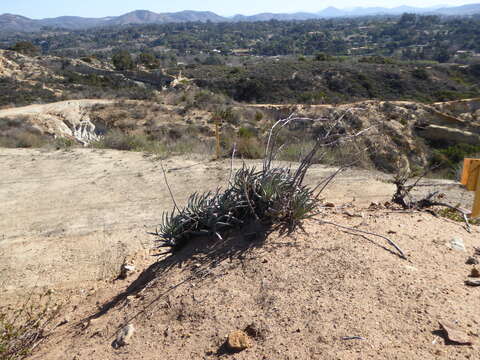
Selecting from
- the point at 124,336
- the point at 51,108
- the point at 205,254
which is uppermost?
the point at 205,254

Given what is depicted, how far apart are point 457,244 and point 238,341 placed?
2.15 metres

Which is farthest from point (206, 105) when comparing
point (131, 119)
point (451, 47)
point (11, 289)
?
A: point (451, 47)

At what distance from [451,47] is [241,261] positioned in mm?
93193

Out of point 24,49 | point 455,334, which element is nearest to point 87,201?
point 455,334

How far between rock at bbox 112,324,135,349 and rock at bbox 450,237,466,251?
267cm

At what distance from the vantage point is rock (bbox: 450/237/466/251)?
3.37m

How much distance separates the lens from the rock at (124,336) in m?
2.80

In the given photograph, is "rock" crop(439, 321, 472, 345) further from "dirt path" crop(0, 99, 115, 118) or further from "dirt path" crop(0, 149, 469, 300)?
"dirt path" crop(0, 99, 115, 118)

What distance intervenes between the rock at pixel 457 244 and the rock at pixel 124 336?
2.67 m

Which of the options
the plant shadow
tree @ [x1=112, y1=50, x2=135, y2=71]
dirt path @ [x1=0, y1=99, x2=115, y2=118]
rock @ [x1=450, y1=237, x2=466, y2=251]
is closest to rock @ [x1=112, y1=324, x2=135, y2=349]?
the plant shadow

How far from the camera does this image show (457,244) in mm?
3432

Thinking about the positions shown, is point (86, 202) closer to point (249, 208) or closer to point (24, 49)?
point (249, 208)

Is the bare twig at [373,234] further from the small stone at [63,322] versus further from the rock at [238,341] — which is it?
the small stone at [63,322]

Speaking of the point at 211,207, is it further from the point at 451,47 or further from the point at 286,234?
the point at 451,47
